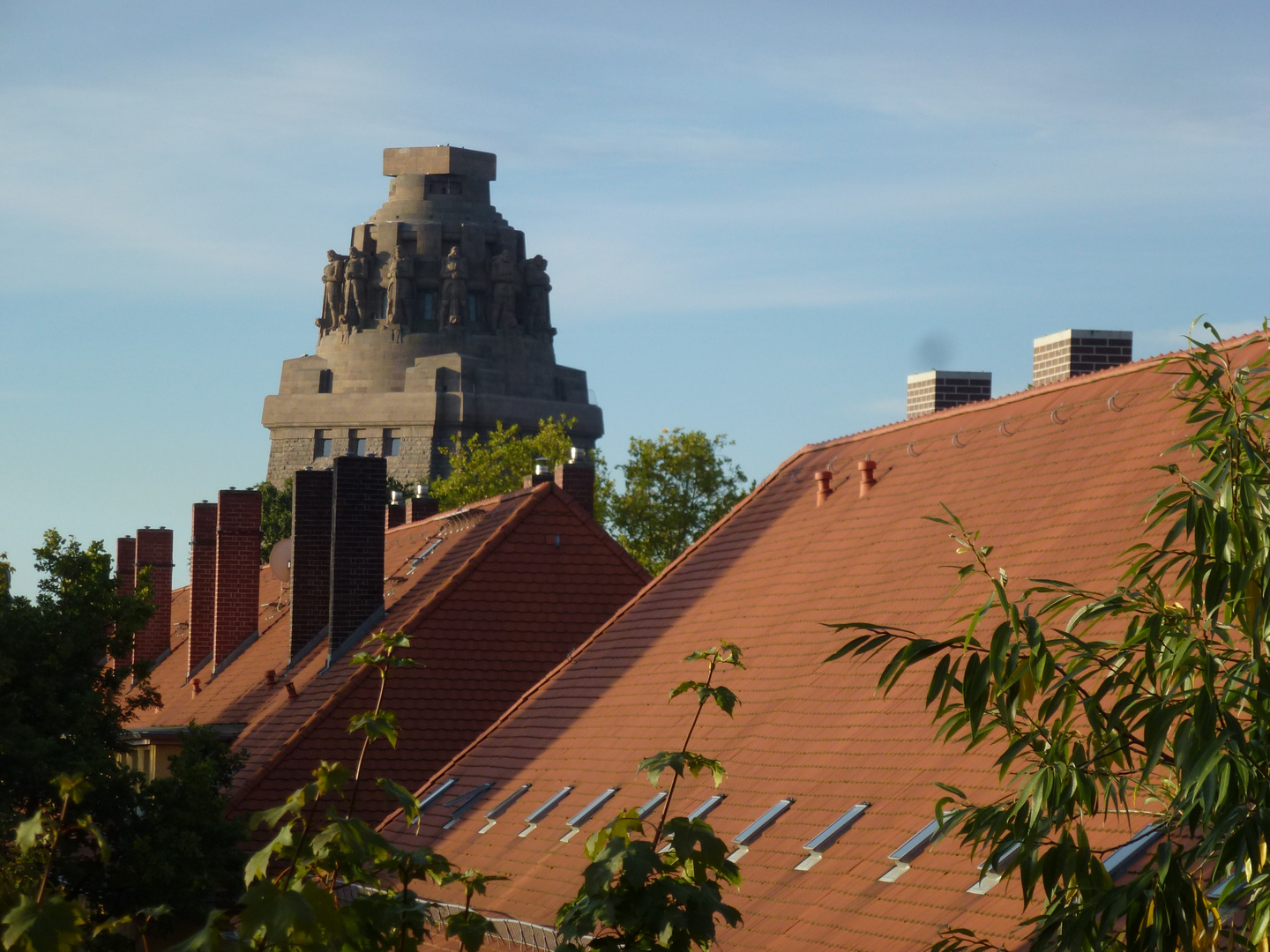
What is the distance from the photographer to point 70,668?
21719mm

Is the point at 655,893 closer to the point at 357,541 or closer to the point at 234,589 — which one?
the point at 357,541

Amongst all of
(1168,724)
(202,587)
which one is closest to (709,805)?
(1168,724)

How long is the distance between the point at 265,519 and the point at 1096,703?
282 ft

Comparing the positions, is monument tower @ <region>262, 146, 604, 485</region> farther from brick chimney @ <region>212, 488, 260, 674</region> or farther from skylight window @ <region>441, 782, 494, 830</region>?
skylight window @ <region>441, 782, 494, 830</region>

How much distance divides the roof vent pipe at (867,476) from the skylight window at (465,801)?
18.6 ft

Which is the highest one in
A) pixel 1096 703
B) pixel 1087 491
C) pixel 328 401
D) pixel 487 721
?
pixel 328 401

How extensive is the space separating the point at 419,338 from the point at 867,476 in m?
104

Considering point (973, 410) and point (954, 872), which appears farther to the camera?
point (973, 410)

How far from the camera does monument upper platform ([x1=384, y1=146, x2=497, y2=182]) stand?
4946 inches

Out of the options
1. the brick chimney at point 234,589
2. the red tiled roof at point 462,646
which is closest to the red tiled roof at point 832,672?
the red tiled roof at point 462,646

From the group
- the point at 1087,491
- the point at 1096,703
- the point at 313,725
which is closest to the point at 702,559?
the point at 313,725

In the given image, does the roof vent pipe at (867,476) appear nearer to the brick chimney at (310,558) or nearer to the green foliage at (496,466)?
the brick chimney at (310,558)

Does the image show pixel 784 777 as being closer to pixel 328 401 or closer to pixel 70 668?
pixel 70 668

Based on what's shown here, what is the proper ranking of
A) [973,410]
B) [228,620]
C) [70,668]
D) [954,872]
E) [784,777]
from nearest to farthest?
1. [954,872]
2. [784,777]
3. [973,410]
4. [70,668]
5. [228,620]
